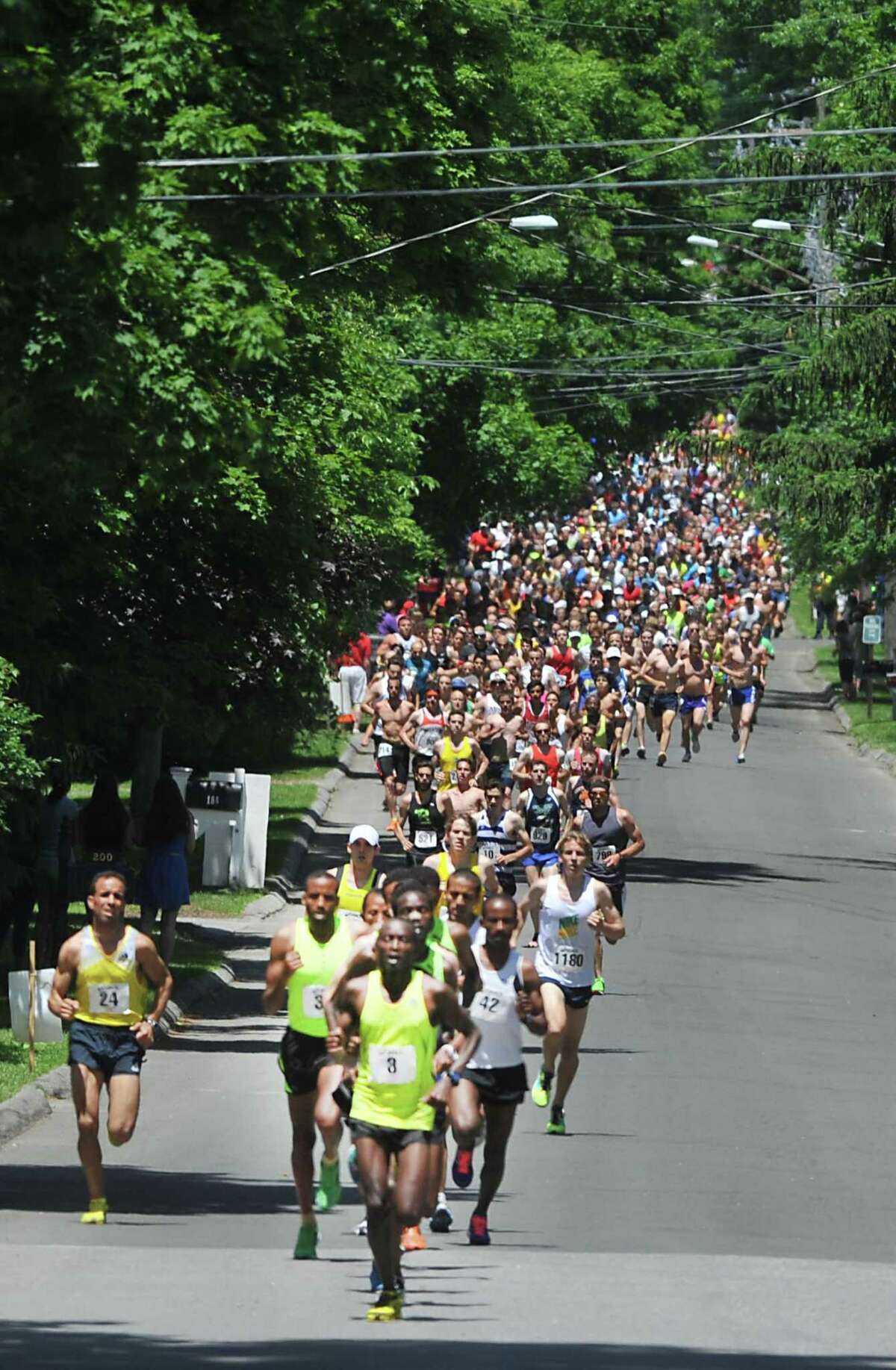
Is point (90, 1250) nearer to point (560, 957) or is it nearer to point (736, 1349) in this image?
point (736, 1349)

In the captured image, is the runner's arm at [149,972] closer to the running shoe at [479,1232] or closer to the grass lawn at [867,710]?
the running shoe at [479,1232]

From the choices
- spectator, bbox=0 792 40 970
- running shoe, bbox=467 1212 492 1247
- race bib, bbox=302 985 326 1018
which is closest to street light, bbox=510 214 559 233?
spectator, bbox=0 792 40 970

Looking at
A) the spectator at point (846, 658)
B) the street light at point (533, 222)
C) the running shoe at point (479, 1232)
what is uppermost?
the street light at point (533, 222)

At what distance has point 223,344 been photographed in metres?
15.1

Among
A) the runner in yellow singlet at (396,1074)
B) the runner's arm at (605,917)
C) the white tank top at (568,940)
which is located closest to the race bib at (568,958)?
the white tank top at (568,940)

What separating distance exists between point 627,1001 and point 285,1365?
38.8ft

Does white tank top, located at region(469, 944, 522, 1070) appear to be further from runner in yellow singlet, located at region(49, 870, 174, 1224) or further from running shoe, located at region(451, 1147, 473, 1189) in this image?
runner in yellow singlet, located at region(49, 870, 174, 1224)

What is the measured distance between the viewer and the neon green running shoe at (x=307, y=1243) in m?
11.3

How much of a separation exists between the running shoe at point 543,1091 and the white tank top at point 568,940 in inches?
20.7

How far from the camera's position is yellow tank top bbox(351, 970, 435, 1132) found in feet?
A: 33.3

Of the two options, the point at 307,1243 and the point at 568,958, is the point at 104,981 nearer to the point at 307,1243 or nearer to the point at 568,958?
the point at 307,1243

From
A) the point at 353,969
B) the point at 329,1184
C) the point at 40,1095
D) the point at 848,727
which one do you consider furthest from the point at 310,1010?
the point at 848,727

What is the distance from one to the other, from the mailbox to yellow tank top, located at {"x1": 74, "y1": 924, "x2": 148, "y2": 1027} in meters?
14.7

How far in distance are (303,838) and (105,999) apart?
64.2 feet
